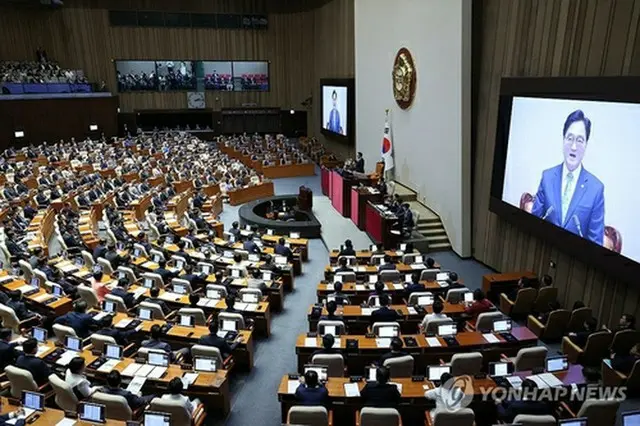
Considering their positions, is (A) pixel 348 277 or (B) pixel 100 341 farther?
(A) pixel 348 277

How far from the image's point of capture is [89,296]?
10117 millimetres

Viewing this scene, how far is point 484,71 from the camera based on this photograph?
13.6 metres

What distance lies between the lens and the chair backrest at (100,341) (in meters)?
7.95

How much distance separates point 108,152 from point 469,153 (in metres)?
19.8

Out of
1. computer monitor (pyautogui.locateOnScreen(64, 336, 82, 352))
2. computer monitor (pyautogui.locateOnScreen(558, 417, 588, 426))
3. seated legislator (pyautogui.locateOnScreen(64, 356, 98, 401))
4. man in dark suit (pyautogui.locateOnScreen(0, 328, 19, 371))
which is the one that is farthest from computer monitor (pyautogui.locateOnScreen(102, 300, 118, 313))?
computer monitor (pyautogui.locateOnScreen(558, 417, 588, 426))

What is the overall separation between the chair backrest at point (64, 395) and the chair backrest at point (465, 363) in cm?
508

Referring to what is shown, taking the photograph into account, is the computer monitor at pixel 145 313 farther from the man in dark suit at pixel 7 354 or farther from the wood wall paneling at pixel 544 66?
the wood wall paneling at pixel 544 66

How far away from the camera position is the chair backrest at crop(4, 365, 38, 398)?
22.9ft

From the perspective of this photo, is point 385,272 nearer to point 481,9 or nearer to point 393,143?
point 481,9

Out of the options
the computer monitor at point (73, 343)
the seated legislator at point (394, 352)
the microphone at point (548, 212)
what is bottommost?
the computer monitor at point (73, 343)

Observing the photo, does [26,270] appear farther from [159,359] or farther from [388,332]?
[388,332]

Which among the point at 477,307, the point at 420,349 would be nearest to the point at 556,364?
the point at 420,349

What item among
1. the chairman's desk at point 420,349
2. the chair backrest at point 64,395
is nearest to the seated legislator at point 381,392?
the chairman's desk at point 420,349

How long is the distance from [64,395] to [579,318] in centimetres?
841
